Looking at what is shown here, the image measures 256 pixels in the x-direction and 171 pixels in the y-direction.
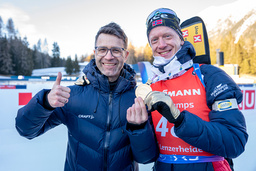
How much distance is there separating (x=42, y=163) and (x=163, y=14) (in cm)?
337

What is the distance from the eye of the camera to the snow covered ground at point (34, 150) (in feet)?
10.6

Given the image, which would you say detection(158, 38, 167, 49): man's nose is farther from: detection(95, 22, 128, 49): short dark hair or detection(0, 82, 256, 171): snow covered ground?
detection(0, 82, 256, 171): snow covered ground

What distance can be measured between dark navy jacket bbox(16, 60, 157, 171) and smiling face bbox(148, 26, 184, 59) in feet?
1.55

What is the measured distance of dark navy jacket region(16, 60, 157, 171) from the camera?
1533mm

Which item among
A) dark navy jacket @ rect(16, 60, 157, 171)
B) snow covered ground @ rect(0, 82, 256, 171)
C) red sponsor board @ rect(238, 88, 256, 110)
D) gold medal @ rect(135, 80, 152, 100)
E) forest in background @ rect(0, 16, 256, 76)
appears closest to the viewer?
gold medal @ rect(135, 80, 152, 100)

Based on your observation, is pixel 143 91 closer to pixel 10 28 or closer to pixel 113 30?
pixel 113 30

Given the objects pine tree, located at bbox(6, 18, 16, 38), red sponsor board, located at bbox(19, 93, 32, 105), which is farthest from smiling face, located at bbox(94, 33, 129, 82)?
pine tree, located at bbox(6, 18, 16, 38)

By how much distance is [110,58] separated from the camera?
187 cm

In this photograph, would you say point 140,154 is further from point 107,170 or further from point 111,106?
point 111,106

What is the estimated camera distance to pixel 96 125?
172 centimetres

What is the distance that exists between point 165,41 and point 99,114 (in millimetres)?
988

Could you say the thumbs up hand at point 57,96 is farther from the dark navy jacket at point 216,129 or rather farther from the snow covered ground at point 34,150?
the snow covered ground at point 34,150

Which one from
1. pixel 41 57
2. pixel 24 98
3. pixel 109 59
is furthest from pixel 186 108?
pixel 41 57

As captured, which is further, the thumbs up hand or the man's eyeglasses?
the man's eyeglasses
